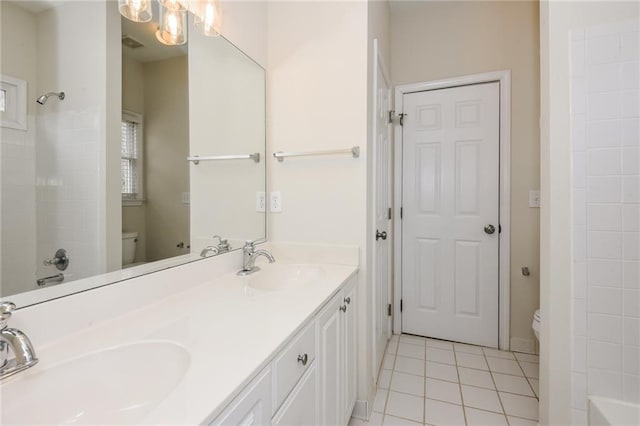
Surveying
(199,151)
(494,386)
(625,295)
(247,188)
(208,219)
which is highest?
(199,151)

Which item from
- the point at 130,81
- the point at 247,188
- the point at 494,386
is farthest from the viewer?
the point at 494,386

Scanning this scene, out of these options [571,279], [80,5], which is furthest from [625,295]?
[80,5]

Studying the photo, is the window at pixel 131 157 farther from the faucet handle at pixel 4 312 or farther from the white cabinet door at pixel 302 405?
the white cabinet door at pixel 302 405

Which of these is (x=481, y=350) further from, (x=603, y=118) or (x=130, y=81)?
(x=130, y=81)

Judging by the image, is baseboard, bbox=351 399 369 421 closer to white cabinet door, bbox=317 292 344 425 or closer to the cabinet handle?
white cabinet door, bbox=317 292 344 425

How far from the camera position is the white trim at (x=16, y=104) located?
0.67 metres

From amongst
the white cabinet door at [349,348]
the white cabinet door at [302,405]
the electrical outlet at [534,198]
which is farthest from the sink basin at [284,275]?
the electrical outlet at [534,198]

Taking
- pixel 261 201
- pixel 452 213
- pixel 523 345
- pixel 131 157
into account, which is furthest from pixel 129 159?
pixel 523 345

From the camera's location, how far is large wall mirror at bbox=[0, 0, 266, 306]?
699 millimetres

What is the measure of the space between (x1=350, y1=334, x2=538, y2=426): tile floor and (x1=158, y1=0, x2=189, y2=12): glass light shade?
6.70 ft

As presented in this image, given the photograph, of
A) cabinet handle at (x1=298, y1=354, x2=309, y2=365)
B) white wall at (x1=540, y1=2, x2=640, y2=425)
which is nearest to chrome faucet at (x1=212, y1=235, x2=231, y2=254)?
cabinet handle at (x1=298, y1=354, x2=309, y2=365)

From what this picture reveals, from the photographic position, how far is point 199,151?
4.35 ft

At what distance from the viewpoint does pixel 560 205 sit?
125 cm

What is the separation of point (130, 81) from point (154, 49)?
19 cm
